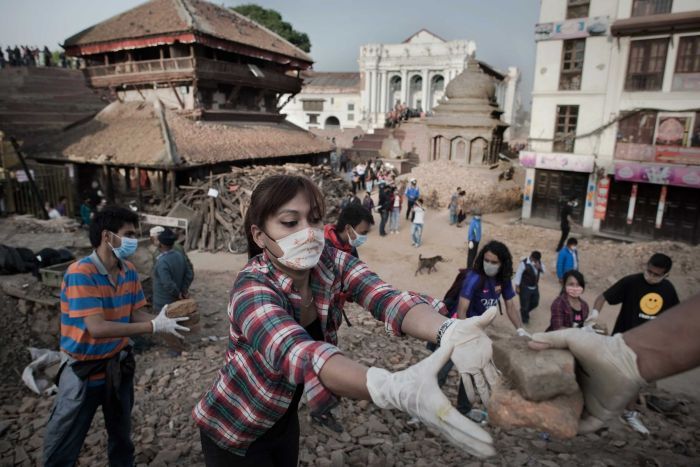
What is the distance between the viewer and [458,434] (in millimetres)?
1415

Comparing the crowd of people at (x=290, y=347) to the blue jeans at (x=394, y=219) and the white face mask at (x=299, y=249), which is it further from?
the blue jeans at (x=394, y=219)

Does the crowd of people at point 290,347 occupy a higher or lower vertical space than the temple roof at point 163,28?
lower

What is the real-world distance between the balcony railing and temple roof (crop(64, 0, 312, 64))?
0.89m

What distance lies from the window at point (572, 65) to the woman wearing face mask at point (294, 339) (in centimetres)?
1879

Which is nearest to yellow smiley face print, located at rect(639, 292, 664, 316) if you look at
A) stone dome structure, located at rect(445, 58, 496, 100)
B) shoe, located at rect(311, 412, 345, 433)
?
shoe, located at rect(311, 412, 345, 433)

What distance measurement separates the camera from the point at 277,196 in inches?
82.5

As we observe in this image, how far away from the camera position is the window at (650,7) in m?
15.3

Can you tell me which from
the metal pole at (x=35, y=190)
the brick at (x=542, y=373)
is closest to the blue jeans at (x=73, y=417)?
the brick at (x=542, y=373)

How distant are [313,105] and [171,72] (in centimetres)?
3214

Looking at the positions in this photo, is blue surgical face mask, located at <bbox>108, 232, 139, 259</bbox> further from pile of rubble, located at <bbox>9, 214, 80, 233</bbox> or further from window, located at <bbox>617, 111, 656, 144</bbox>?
window, located at <bbox>617, 111, 656, 144</bbox>

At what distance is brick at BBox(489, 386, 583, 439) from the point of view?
6.03 feet

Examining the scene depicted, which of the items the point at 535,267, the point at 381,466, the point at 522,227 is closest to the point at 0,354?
the point at 381,466

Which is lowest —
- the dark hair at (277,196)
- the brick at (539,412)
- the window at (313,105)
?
the brick at (539,412)

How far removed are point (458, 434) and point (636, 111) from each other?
Answer: 18.9 m
